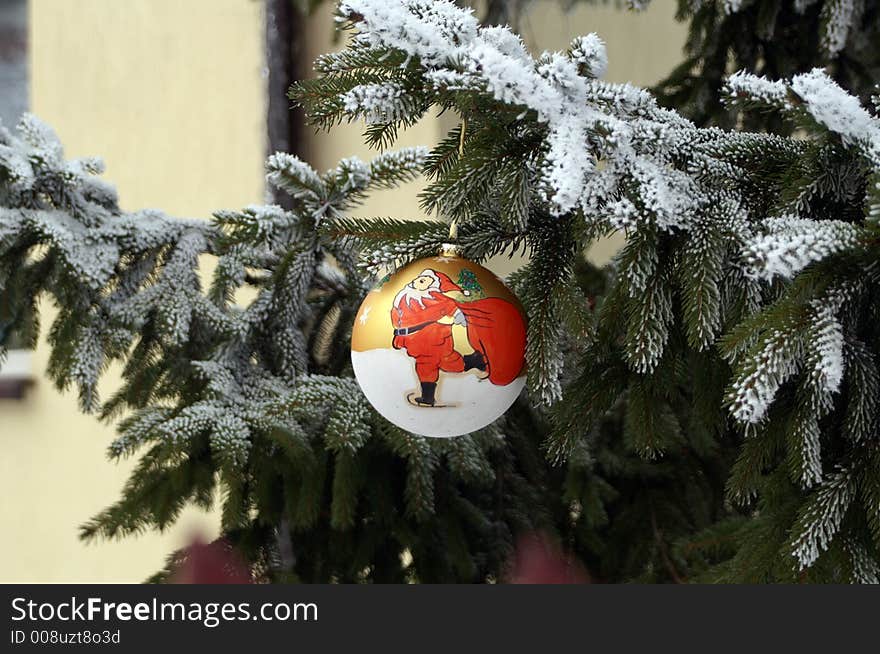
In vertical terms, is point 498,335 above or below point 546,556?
above

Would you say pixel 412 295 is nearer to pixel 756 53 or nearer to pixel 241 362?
pixel 241 362

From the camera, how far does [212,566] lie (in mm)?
1009

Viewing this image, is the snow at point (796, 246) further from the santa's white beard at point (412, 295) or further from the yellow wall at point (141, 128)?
the yellow wall at point (141, 128)

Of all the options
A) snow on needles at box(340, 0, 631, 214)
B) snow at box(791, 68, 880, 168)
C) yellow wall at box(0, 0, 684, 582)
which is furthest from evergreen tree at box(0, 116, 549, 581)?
yellow wall at box(0, 0, 684, 582)

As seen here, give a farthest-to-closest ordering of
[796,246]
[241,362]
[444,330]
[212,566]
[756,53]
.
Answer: [756,53] < [241,362] < [212,566] < [444,330] < [796,246]

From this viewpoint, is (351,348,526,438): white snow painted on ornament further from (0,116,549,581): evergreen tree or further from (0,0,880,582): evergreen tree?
(0,116,549,581): evergreen tree

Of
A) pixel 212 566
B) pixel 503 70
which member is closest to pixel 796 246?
pixel 503 70

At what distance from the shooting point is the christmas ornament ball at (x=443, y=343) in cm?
77

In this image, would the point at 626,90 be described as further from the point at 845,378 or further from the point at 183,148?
the point at 183,148

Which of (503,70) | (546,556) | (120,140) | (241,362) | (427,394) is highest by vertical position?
(503,70)

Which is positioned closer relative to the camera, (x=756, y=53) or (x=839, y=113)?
(x=839, y=113)

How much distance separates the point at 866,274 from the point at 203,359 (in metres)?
0.83

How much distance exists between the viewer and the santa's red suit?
0.77 metres

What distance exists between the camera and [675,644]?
87cm
